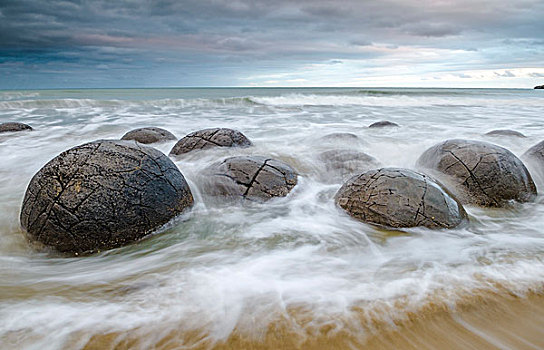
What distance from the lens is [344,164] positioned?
5.63 meters

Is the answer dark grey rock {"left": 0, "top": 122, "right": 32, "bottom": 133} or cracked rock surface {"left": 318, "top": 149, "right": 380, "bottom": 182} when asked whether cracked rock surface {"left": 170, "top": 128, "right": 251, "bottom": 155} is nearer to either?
cracked rock surface {"left": 318, "top": 149, "right": 380, "bottom": 182}

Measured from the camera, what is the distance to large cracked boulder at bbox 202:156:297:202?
4.18m

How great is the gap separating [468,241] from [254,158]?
2474 mm

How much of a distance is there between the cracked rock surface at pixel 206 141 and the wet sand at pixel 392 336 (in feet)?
13.6

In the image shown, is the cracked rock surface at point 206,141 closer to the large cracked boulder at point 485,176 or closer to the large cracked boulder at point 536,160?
the large cracked boulder at point 485,176

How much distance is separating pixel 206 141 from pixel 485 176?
3.98m

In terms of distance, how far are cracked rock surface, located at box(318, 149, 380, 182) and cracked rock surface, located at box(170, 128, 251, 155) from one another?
158cm

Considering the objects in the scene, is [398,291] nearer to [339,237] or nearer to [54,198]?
[339,237]

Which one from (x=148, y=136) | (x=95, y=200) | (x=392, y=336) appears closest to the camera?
(x=392, y=336)

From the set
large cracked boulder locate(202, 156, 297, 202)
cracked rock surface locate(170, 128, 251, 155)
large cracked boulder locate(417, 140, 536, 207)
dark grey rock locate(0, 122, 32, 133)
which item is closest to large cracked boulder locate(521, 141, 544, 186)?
large cracked boulder locate(417, 140, 536, 207)

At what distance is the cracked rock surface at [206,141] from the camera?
5.89 metres

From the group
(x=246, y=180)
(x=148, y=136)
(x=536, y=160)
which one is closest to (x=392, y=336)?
(x=246, y=180)

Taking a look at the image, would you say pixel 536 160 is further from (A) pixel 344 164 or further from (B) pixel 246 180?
(B) pixel 246 180

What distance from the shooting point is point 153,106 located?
66.7 feet
